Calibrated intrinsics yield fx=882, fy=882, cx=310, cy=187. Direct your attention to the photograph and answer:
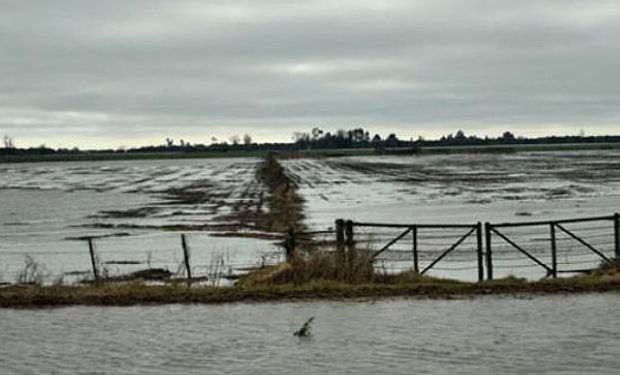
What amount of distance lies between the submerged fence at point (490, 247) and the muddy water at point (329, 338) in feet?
12.2

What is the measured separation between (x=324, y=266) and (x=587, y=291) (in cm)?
488

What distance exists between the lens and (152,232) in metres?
37.3

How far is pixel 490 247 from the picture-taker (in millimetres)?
19297

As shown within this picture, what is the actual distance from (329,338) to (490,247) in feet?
27.4

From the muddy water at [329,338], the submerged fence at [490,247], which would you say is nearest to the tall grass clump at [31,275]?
the muddy water at [329,338]

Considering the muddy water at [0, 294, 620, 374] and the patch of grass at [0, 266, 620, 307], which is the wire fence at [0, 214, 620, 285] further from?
the muddy water at [0, 294, 620, 374]

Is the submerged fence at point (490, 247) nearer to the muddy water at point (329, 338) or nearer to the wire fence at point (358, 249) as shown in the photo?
the wire fence at point (358, 249)

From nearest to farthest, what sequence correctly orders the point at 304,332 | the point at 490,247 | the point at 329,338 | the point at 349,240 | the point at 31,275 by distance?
the point at 329,338 < the point at 304,332 < the point at 349,240 < the point at 490,247 < the point at 31,275

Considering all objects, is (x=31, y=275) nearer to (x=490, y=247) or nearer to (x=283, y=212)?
(x=490, y=247)

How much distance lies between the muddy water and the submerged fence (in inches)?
147

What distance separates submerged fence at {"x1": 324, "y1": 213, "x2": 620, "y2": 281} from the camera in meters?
18.6

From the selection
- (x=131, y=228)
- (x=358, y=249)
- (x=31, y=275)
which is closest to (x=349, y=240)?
(x=358, y=249)

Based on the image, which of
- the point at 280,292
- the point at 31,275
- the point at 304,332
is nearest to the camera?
the point at 304,332

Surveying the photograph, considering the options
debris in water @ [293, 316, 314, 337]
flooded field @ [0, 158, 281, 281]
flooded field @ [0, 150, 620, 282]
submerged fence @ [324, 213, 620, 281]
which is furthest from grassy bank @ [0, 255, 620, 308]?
flooded field @ [0, 158, 281, 281]
